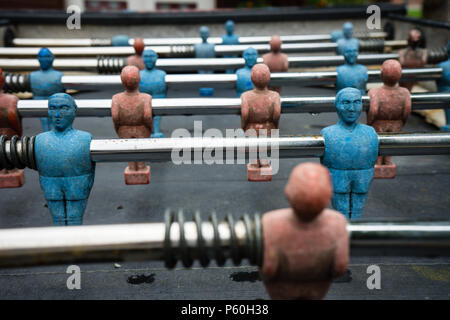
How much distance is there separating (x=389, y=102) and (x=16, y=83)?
2.84 meters

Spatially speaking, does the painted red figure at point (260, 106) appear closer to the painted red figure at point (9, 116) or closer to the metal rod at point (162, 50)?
the painted red figure at point (9, 116)

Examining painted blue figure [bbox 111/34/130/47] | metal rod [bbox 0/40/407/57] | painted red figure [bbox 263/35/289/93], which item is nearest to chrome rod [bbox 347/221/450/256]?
painted red figure [bbox 263/35/289/93]

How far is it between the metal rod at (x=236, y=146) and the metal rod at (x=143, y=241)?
29.1 inches

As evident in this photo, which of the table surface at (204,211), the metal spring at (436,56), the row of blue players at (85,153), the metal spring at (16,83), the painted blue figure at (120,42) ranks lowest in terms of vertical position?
the table surface at (204,211)

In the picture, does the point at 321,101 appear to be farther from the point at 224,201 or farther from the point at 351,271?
the point at 351,271

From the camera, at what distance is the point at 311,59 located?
14.2 feet

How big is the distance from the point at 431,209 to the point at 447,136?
1004mm

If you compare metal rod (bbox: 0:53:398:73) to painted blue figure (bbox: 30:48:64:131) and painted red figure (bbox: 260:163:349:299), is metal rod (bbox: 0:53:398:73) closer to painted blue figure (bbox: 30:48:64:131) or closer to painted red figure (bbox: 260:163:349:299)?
painted blue figure (bbox: 30:48:64:131)

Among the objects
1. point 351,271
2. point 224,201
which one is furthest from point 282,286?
point 224,201

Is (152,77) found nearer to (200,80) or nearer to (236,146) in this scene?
(200,80)

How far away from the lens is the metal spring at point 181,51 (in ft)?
16.7

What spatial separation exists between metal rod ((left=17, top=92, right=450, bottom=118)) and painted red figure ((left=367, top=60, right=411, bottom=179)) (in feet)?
0.19

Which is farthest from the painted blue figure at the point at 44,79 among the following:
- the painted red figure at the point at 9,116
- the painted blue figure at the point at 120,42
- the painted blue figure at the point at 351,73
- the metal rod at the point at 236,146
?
the painted blue figure at the point at 120,42

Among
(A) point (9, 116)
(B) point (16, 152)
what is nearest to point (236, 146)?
(B) point (16, 152)
